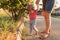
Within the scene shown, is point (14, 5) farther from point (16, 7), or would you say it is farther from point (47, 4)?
point (47, 4)

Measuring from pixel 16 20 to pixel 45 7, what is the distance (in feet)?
11.2

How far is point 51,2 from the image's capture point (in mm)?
5918

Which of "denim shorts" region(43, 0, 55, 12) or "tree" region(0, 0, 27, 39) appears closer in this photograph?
"denim shorts" region(43, 0, 55, 12)

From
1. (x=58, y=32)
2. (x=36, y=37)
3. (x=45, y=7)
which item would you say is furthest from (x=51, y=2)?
(x=58, y=32)

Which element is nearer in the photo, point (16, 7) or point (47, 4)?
point (47, 4)

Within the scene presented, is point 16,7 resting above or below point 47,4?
below

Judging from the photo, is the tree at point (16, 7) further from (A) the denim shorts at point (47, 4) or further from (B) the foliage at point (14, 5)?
(A) the denim shorts at point (47, 4)

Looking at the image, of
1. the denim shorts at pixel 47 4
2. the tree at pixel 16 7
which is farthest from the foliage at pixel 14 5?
the denim shorts at pixel 47 4

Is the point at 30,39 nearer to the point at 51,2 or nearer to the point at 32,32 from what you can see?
the point at 32,32

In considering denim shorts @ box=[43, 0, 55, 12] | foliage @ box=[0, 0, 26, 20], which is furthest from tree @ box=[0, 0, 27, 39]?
denim shorts @ box=[43, 0, 55, 12]

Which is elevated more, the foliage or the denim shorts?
the denim shorts

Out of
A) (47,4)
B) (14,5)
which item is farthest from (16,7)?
(47,4)

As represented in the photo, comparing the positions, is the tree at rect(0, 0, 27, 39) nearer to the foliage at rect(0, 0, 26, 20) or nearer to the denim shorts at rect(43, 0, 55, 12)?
the foliage at rect(0, 0, 26, 20)

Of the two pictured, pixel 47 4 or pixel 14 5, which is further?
pixel 14 5
